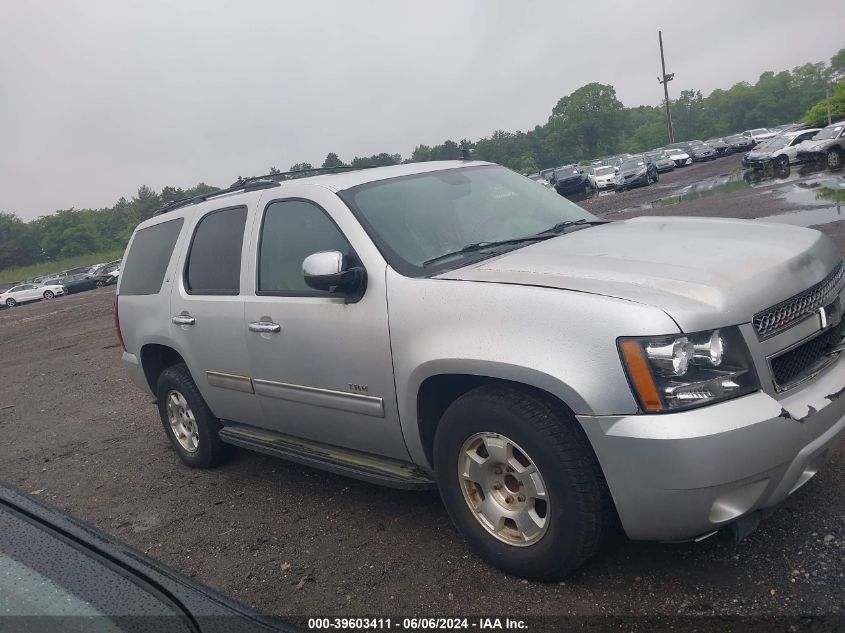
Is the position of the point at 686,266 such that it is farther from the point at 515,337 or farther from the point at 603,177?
the point at 603,177

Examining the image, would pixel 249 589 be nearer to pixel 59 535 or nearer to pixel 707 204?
pixel 59 535

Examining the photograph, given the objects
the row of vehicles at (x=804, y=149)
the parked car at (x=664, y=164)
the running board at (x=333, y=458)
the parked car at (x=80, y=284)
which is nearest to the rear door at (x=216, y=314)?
the running board at (x=333, y=458)

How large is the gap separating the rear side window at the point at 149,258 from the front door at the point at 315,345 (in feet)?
4.21

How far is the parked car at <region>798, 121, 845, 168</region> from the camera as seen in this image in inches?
1004

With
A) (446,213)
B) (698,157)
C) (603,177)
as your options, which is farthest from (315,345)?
→ (698,157)

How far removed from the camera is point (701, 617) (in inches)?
107

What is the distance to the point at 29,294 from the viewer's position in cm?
4241

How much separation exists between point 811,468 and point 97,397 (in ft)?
27.0

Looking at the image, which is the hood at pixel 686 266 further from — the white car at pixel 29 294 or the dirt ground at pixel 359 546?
the white car at pixel 29 294

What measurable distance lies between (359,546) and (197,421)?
1.91m

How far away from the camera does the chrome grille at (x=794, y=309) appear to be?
279cm

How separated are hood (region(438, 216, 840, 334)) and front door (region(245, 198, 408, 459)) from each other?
546 mm

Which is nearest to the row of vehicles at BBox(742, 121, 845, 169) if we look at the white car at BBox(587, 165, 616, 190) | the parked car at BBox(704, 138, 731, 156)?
the white car at BBox(587, 165, 616, 190)

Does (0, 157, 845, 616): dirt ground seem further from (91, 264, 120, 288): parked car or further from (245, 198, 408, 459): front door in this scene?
(91, 264, 120, 288): parked car
